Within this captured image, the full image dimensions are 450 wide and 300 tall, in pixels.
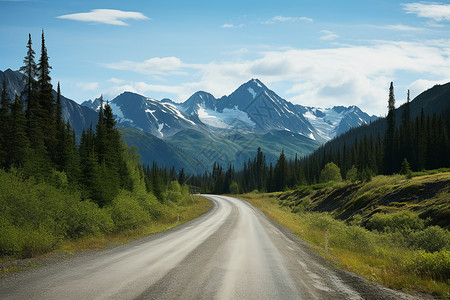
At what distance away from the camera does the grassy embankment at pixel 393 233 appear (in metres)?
10.7

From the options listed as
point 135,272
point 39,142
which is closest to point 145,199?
point 39,142

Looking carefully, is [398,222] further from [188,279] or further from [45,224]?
[45,224]

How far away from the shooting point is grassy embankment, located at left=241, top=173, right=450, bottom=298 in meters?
10.7

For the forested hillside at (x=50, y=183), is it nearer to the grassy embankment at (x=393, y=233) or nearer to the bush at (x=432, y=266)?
the grassy embankment at (x=393, y=233)

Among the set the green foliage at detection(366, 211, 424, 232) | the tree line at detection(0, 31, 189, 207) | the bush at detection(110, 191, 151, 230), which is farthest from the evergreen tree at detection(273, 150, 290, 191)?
the bush at detection(110, 191, 151, 230)

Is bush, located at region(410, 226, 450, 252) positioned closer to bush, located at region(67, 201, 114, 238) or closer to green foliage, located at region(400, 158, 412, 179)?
bush, located at region(67, 201, 114, 238)

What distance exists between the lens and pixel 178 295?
845cm

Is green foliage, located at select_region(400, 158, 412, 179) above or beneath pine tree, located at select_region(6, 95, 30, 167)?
beneath

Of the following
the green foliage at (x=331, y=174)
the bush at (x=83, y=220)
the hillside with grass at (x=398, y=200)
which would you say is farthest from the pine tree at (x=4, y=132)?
the green foliage at (x=331, y=174)

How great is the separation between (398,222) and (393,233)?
3.83 m

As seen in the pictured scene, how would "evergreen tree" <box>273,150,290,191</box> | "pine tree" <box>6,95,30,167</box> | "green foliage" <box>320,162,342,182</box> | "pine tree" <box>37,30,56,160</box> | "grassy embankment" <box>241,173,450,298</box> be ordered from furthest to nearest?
"evergreen tree" <box>273,150,290,191</box>
"green foliage" <box>320,162,342,182</box>
"pine tree" <box>37,30,56,160</box>
"pine tree" <box>6,95,30,167</box>
"grassy embankment" <box>241,173,450,298</box>

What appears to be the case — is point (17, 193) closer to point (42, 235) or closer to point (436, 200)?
point (42, 235)

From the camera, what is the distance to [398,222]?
28.3 meters

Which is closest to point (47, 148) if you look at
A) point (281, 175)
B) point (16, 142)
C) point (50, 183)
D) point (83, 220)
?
point (16, 142)
